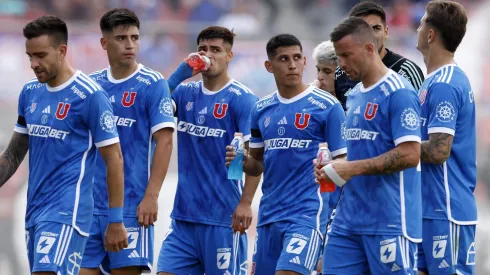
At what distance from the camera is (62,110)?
25.6 feet

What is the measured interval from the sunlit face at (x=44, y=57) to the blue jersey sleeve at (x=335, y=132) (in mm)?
2335

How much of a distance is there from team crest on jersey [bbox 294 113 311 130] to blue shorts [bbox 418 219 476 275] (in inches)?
54.4

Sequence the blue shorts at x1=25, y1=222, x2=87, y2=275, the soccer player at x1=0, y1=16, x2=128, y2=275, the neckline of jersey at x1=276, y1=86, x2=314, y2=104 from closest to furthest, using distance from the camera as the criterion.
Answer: the blue shorts at x1=25, y1=222, x2=87, y2=275, the soccer player at x1=0, y1=16, x2=128, y2=275, the neckline of jersey at x1=276, y1=86, x2=314, y2=104

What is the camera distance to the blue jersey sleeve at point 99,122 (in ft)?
25.5

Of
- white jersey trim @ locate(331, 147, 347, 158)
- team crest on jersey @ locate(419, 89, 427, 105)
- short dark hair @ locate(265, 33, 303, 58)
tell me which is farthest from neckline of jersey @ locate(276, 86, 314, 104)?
team crest on jersey @ locate(419, 89, 427, 105)

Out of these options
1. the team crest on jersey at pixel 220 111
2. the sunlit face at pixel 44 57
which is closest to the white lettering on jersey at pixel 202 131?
the team crest on jersey at pixel 220 111

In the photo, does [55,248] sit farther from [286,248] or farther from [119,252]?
[286,248]

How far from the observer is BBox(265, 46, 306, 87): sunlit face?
905 cm

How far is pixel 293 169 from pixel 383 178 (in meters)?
1.60

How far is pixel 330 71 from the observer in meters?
10.1

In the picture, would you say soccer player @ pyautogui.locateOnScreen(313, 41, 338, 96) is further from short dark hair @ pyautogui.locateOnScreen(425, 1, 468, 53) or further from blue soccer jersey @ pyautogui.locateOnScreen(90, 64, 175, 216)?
short dark hair @ pyautogui.locateOnScreen(425, 1, 468, 53)

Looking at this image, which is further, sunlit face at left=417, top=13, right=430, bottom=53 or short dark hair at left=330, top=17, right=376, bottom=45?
sunlit face at left=417, top=13, right=430, bottom=53

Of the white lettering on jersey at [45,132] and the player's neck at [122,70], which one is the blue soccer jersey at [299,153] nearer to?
the player's neck at [122,70]

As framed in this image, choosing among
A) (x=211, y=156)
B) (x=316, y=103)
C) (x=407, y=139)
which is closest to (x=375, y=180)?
(x=407, y=139)
